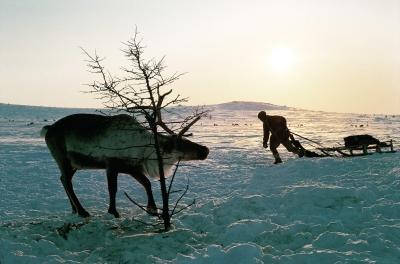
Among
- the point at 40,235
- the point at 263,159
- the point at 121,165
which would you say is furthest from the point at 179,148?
the point at 263,159

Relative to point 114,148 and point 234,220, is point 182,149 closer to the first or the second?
point 114,148

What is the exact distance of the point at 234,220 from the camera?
8.27 metres

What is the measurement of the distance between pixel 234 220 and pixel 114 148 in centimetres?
268

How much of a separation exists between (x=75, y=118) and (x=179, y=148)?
85.1 inches

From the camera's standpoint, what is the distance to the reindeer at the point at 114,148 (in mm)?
9188

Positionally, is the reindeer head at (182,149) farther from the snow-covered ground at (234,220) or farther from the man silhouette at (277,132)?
the man silhouette at (277,132)

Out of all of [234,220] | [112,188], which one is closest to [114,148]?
[112,188]

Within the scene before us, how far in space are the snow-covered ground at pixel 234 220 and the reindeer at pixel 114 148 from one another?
801 millimetres

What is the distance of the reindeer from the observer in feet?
30.1

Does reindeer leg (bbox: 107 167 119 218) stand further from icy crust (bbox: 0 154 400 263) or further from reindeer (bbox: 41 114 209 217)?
icy crust (bbox: 0 154 400 263)

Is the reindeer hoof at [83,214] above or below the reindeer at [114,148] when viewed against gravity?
below

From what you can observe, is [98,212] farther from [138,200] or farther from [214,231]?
[214,231]

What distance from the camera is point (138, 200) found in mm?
11016

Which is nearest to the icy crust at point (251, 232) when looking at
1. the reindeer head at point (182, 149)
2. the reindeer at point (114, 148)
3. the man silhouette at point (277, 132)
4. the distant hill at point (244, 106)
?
the reindeer at point (114, 148)
